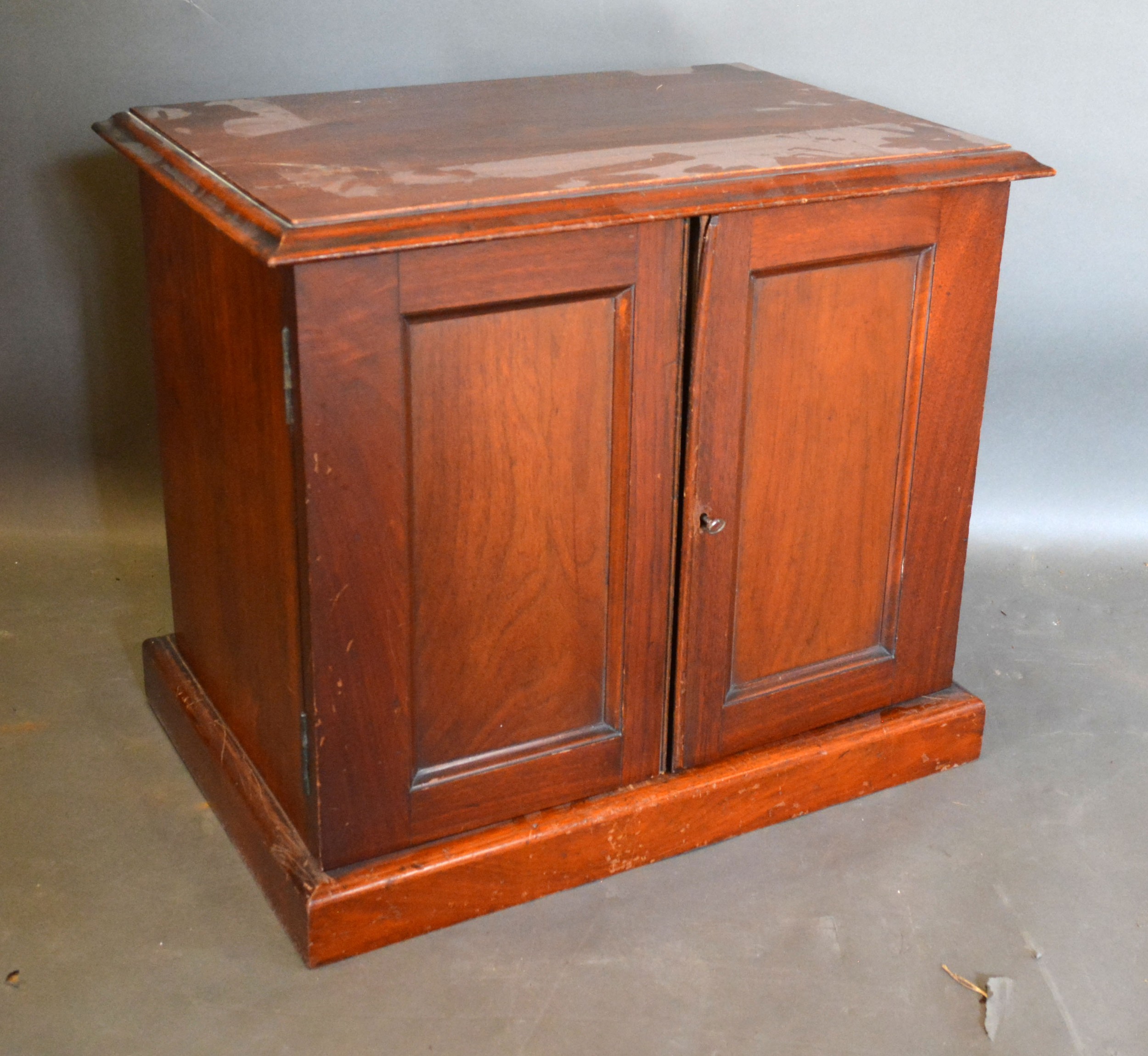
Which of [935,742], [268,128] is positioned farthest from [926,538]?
[268,128]

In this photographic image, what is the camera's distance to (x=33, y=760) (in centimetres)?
232

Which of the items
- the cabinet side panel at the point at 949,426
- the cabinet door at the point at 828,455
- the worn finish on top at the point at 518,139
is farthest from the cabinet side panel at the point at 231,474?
the cabinet side panel at the point at 949,426

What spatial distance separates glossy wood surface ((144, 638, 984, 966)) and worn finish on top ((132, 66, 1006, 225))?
0.80 m

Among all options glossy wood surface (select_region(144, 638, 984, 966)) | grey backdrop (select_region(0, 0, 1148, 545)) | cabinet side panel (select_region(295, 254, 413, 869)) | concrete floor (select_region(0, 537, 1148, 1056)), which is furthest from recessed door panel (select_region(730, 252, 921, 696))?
grey backdrop (select_region(0, 0, 1148, 545))

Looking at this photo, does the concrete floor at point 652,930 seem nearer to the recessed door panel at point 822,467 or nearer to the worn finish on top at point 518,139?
the recessed door panel at point 822,467

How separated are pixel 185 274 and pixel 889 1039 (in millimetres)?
1273

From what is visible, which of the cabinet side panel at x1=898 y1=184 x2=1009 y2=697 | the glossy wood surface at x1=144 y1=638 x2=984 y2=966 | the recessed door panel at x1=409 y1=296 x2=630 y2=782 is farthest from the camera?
the cabinet side panel at x1=898 y1=184 x2=1009 y2=697

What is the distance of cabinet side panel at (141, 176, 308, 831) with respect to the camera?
1815mm

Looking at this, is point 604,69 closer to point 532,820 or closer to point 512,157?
point 512,157

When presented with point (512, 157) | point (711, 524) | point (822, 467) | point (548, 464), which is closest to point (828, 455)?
A: point (822, 467)

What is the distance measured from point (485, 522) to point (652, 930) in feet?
1.88

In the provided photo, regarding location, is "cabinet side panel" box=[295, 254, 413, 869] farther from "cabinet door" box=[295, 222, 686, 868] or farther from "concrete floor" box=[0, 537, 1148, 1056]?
"concrete floor" box=[0, 537, 1148, 1056]

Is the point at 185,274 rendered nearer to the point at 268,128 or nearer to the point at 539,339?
the point at 268,128

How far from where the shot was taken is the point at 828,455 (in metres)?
2.10
